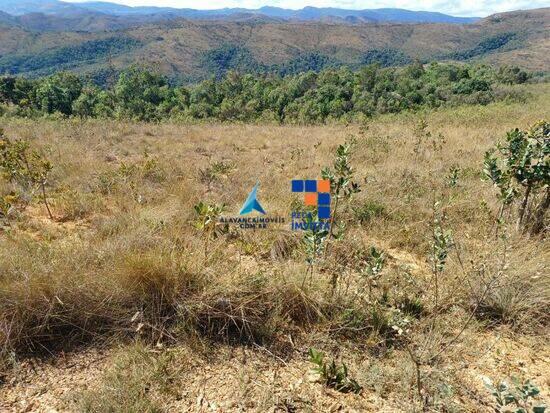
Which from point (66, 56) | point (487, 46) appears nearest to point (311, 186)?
point (66, 56)

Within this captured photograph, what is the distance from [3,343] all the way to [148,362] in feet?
2.58

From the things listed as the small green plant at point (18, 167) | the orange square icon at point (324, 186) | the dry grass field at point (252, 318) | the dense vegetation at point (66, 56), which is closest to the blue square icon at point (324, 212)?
the orange square icon at point (324, 186)

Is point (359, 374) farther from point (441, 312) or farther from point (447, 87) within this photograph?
point (447, 87)

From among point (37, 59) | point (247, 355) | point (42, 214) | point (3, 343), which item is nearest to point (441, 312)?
point (247, 355)

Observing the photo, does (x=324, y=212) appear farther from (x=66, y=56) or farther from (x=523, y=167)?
(x=66, y=56)

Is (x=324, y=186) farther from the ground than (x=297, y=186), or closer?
farther from the ground

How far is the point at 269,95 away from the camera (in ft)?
119

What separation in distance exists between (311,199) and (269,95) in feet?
112

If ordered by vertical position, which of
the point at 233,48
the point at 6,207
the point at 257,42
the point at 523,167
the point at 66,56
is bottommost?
the point at 6,207

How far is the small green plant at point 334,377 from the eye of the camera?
174 centimetres

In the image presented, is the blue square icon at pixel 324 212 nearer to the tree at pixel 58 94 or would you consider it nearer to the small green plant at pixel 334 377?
the small green plant at pixel 334 377

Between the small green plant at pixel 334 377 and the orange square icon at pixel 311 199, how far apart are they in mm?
2262

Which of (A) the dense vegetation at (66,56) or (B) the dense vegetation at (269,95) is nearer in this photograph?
(B) the dense vegetation at (269,95)

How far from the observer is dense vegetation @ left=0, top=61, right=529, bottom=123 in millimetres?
29125
